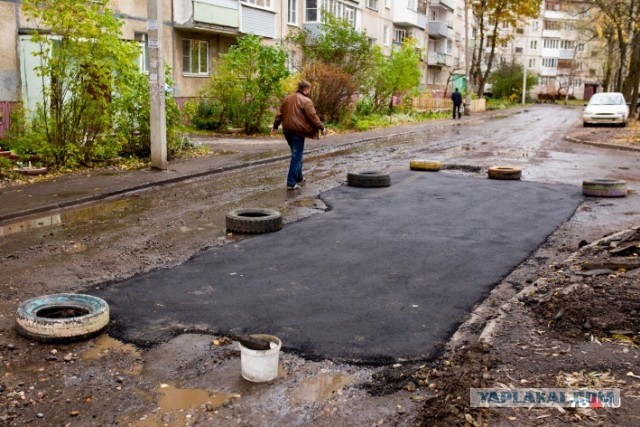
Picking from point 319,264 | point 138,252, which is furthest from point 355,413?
point 138,252

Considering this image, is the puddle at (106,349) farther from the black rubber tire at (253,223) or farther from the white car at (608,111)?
the white car at (608,111)

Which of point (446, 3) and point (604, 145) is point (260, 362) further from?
point (446, 3)

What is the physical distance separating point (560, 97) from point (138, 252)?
100 metres

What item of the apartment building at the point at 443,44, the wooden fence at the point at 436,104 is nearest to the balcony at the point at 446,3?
the apartment building at the point at 443,44

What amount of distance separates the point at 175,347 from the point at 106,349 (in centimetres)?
52

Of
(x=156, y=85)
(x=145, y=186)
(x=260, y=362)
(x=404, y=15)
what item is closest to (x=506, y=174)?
(x=145, y=186)

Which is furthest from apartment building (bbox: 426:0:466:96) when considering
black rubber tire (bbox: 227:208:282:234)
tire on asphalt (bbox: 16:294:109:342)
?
tire on asphalt (bbox: 16:294:109:342)

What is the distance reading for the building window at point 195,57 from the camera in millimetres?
28031

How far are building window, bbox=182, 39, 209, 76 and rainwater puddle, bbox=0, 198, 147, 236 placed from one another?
17.8m

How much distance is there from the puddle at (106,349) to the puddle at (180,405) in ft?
2.28

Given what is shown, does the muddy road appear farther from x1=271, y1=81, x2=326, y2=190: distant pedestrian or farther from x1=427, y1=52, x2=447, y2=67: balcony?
x1=427, y1=52, x2=447, y2=67: balcony

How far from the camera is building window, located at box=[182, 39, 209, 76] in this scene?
1104 inches

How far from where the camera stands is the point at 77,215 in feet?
33.5

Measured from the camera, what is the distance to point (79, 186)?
12.3m
